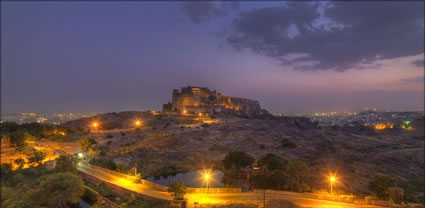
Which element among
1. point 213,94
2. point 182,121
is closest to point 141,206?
point 182,121

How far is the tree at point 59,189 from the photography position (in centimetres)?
3306

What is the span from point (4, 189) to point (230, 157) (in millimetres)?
44640

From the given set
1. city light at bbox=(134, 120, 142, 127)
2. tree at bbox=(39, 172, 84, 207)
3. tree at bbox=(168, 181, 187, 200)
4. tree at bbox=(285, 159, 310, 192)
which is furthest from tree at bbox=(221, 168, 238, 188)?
city light at bbox=(134, 120, 142, 127)

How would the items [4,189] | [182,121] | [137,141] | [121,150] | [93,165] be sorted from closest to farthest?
[4,189] < [93,165] < [121,150] < [137,141] < [182,121]

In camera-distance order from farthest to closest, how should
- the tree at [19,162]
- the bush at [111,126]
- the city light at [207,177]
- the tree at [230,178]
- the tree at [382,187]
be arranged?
1. the bush at [111,126]
2. the tree at [19,162]
3. the city light at [207,177]
4. the tree at [230,178]
5. the tree at [382,187]

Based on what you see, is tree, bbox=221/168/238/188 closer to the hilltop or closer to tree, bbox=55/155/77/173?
the hilltop

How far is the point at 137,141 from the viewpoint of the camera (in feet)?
248

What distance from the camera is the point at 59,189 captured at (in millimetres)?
33781

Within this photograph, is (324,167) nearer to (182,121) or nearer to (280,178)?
(280,178)

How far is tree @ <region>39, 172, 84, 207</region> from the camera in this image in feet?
108

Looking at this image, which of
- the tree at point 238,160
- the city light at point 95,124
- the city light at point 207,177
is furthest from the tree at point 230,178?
the city light at point 95,124

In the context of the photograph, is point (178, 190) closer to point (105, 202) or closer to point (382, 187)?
point (105, 202)

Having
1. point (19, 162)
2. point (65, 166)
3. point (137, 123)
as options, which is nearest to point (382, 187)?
point (65, 166)

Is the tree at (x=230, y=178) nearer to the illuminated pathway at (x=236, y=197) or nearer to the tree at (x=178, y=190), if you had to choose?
the illuminated pathway at (x=236, y=197)
